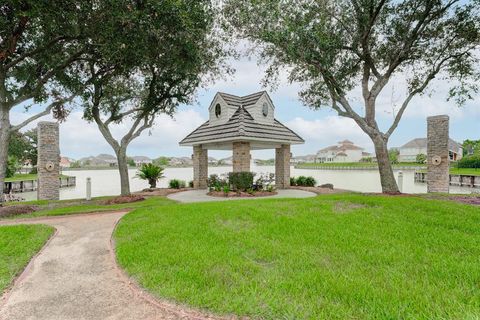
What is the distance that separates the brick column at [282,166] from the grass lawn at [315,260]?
970 centimetres

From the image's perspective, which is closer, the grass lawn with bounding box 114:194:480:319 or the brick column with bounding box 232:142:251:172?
the grass lawn with bounding box 114:194:480:319

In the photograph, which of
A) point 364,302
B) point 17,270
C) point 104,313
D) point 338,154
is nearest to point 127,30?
point 17,270

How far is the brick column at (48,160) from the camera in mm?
15055

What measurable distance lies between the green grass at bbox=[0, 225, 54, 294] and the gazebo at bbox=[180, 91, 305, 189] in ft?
30.8

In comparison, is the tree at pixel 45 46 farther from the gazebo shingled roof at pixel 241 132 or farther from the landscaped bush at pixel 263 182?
the landscaped bush at pixel 263 182

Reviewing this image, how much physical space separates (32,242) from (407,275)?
7977 mm

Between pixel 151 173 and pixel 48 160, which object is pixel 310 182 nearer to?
pixel 151 173

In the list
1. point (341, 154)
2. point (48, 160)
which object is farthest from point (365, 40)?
point (341, 154)

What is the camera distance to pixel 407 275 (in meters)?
4.08

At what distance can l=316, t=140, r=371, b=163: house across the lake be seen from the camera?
9406cm

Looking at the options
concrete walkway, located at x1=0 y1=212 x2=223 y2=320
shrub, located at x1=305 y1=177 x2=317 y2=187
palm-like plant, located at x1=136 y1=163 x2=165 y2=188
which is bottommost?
concrete walkway, located at x1=0 y1=212 x2=223 y2=320

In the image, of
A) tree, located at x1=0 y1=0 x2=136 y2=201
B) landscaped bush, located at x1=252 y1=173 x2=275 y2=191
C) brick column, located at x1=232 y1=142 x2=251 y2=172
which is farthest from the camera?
landscaped bush, located at x1=252 y1=173 x2=275 y2=191

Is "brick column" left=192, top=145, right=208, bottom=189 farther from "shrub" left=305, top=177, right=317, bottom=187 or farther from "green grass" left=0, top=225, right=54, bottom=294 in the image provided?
"green grass" left=0, top=225, right=54, bottom=294

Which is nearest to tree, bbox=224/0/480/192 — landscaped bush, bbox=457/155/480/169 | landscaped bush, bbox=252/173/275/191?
landscaped bush, bbox=252/173/275/191
